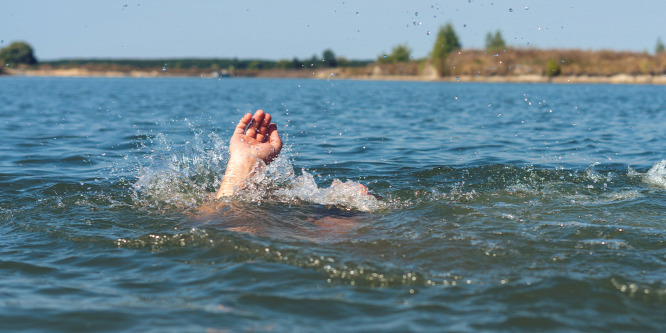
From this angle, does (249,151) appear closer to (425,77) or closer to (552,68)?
(552,68)

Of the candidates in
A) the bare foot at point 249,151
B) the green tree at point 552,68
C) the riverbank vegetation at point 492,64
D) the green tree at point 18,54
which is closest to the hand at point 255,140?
the bare foot at point 249,151

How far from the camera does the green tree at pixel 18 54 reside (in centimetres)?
8915

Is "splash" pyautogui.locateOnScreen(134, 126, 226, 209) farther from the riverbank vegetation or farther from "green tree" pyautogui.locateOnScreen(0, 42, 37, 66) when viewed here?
"green tree" pyautogui.locateOnScreen(0, 42, 37, 66)

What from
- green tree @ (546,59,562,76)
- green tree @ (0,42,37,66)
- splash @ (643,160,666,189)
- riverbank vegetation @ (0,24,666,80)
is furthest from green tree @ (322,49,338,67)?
green tree @ (0,42,37,66)

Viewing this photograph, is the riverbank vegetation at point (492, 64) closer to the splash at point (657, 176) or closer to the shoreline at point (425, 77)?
the shoreline at point (425, 77)

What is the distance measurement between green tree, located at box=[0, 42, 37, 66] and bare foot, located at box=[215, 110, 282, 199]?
95.4 metres

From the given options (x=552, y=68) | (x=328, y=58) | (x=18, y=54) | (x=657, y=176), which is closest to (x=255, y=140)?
(x=328, y=58)

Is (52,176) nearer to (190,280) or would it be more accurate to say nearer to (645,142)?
(190,280)

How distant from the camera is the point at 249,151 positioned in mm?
5352

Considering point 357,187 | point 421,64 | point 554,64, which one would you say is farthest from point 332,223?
point 421,64

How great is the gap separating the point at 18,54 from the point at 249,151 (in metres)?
102

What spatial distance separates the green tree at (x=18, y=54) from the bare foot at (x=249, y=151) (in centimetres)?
9541

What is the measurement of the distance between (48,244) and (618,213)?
15.5 feet

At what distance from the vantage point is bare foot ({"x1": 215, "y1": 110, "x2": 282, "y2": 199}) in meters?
5.31
